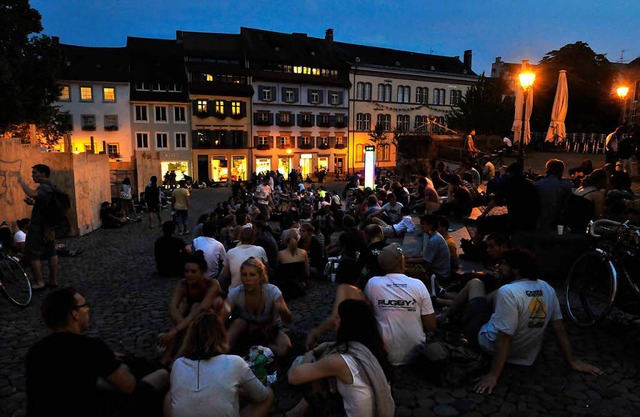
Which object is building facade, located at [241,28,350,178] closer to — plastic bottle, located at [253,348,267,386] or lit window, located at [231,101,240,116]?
lit window, located at [231,101,240,116]

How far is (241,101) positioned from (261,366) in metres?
45.4

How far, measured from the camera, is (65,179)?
1531 cm

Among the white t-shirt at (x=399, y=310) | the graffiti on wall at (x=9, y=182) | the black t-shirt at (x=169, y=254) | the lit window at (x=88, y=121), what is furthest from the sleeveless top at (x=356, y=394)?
the lit window at (x=88, y=121)

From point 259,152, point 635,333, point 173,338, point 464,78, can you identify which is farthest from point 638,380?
point 464,78

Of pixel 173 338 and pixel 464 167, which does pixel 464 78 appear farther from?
pixel 173 338

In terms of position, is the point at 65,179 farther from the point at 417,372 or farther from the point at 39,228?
the point at 417,372

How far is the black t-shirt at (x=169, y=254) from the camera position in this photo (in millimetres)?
9484

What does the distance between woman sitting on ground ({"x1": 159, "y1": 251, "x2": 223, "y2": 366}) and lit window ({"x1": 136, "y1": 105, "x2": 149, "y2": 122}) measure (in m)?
42.0

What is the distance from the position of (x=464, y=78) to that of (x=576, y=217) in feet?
192

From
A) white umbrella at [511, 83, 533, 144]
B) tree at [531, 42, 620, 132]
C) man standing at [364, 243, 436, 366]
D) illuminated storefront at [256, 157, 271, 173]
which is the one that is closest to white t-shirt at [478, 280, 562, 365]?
man standing at [364, 243, 436, 366]

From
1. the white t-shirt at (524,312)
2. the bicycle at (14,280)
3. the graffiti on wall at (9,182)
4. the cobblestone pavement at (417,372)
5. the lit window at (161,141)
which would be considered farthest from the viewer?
the lit window at (161,141)

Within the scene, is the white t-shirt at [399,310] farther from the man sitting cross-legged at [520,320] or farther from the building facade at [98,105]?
the building facade at [98,105]

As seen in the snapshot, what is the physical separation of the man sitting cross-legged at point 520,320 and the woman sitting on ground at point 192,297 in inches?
120

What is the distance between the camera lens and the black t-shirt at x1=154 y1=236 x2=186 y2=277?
9484mm
